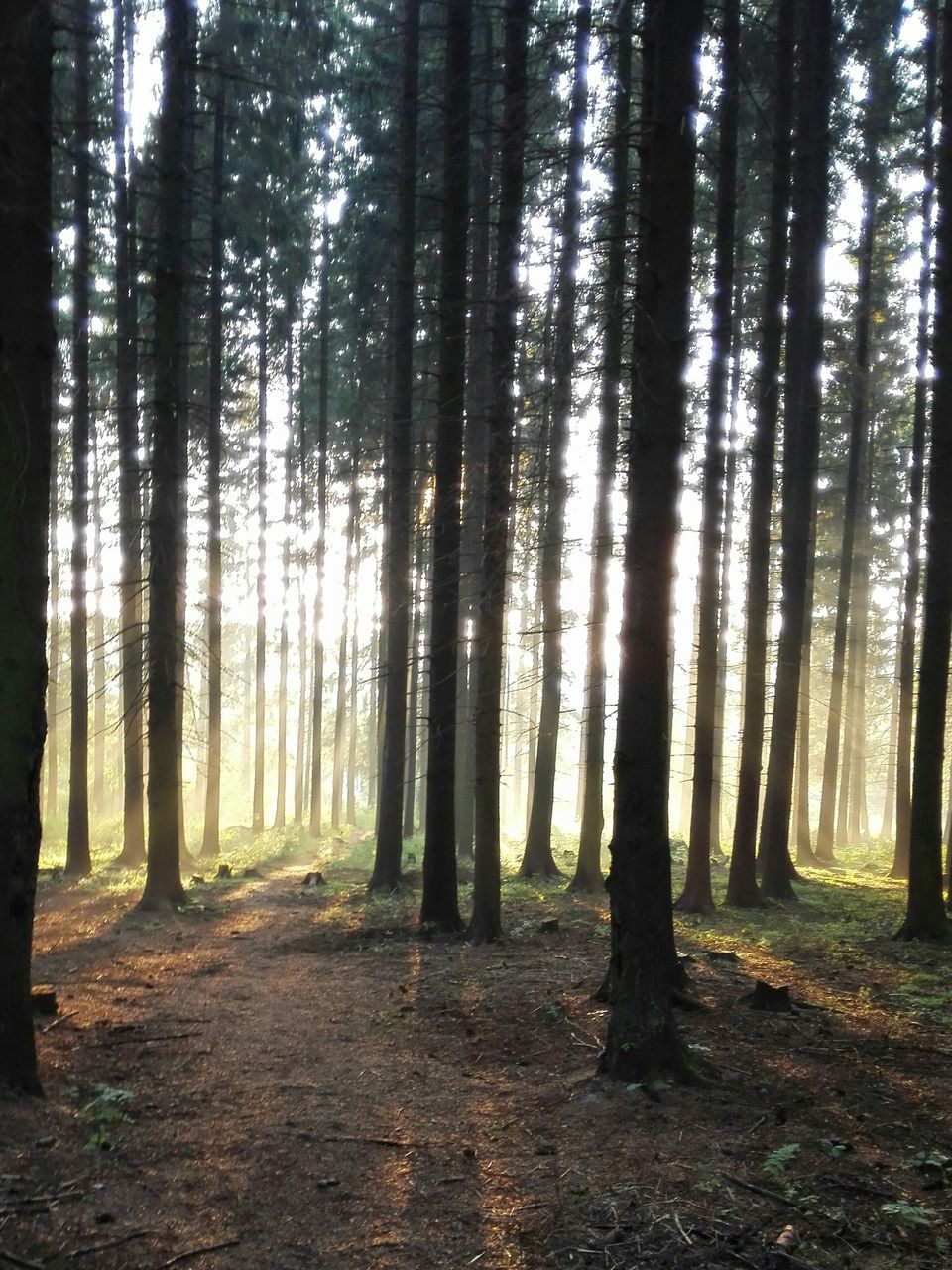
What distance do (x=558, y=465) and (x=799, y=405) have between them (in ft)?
21.4

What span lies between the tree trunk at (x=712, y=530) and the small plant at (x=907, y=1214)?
828cm

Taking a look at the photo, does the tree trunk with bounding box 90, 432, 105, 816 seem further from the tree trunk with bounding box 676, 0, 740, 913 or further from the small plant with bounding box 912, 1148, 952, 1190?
the small plant with bounding box 912, 1148, 952, 1190

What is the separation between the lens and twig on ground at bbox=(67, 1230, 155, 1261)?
13.9 ft

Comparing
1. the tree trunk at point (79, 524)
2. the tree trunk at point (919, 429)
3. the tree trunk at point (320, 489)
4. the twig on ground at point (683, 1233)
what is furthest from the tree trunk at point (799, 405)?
the twig on ground at point (683, 1233)

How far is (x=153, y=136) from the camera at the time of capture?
15734mm

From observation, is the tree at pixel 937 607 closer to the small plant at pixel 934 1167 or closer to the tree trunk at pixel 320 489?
the small plant at pixel 934 1167

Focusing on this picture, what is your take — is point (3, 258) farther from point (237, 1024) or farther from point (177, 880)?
point (177, 880)

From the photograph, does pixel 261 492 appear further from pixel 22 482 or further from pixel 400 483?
pixel 22 482

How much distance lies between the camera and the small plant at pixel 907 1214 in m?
4.55

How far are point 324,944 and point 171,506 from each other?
20.6ft

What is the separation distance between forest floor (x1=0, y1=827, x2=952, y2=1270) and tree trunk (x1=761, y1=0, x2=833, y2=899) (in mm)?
5690

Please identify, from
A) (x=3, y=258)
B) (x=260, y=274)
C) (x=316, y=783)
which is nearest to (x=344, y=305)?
(x=260, y=274)

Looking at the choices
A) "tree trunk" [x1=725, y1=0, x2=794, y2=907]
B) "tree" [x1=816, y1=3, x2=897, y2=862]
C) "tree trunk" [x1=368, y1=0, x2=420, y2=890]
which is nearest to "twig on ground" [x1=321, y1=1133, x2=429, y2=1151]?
"tree trunk" [x1=725, y1=0, x2=794, y2=907]

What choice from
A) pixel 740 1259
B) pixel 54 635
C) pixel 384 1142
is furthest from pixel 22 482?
pixel 54 635
